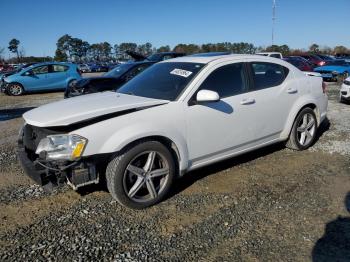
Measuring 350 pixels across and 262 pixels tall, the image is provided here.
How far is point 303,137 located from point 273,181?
156 cm

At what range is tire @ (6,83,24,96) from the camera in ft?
52.0

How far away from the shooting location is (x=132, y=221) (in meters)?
3.56

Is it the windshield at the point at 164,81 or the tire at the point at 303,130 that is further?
the tire at the point at 303,130

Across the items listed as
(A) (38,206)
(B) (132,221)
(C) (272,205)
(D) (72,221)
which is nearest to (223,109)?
(C) (272,205)

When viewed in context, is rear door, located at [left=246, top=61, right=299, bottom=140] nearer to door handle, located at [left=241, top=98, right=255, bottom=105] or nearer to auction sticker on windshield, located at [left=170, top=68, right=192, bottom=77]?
door handle, located at [left=241, top=98, right=255, bottom=105]

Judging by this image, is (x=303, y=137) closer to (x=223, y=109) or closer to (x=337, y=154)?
(x=337, y=154)

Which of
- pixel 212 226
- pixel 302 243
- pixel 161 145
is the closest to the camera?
pixel 302 243

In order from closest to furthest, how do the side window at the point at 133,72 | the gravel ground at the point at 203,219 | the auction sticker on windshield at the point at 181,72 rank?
the gravel ground at the point at 203,219 < the auction sticker on windshield at the point at 181,72 < the side window at the point at 133,72

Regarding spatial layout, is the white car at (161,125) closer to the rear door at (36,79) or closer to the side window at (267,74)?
the side window at (267,74)

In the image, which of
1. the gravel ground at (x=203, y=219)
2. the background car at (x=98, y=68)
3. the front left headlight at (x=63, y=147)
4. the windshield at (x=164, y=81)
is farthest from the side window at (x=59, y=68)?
the background car at (x=98, y=68)

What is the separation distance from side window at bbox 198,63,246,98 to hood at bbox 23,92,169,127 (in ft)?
2.36

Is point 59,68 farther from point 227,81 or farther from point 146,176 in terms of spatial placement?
point 146,176

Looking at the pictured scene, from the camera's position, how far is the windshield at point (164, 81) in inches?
166

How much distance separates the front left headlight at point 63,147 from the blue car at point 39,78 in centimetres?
1329
